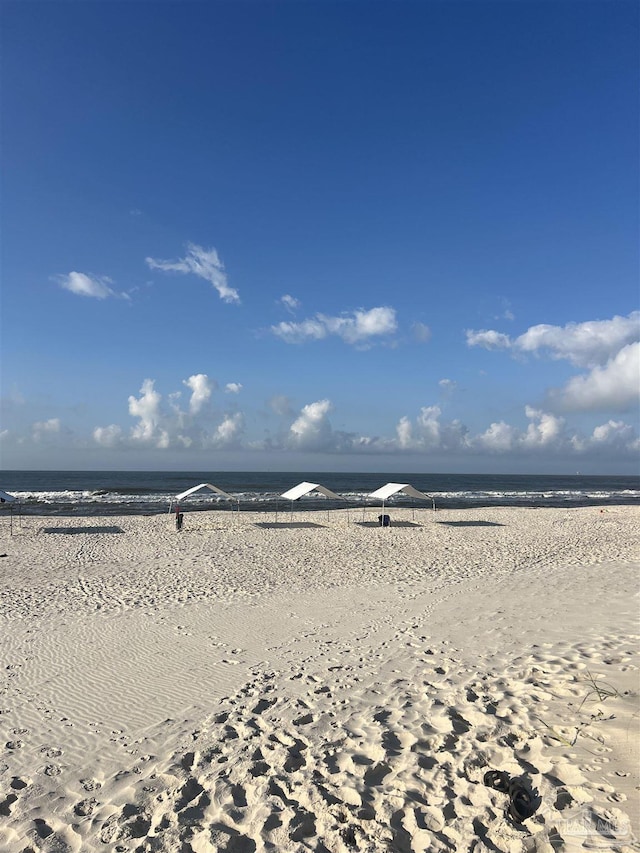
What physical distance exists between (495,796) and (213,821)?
219 centimetres

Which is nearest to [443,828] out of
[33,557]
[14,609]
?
[14,609]

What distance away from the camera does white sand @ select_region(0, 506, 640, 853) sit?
3852 mm

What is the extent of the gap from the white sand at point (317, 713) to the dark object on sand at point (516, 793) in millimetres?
65

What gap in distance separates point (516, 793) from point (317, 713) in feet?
7.62

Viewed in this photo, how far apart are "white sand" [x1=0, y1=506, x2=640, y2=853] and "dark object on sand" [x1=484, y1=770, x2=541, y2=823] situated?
0.06m

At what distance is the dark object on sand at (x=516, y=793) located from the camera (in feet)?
12.5

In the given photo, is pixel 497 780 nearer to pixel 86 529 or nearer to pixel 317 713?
pixel 317 713

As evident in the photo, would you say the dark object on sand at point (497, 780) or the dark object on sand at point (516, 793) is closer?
the dark object on sand at point (516, 793)

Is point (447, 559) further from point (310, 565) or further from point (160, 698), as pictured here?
point (160, 698)

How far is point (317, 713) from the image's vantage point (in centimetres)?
568
